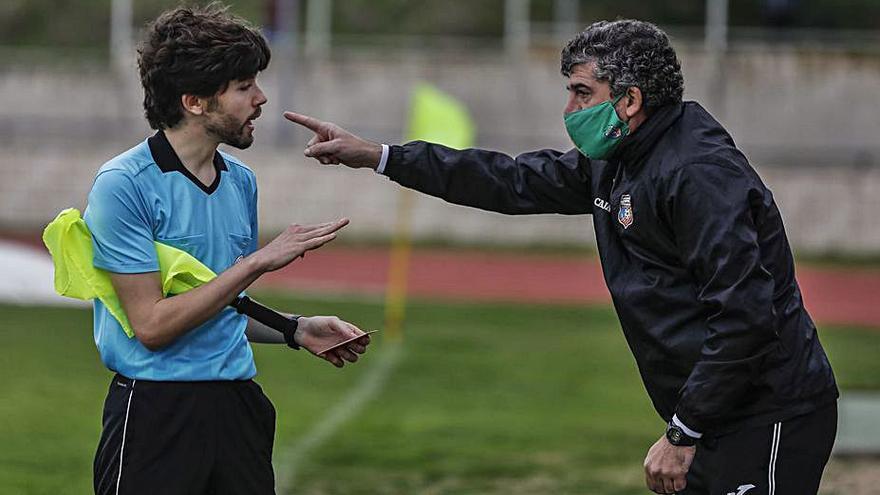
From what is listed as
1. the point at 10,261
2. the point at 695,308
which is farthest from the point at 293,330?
the point at 10,261

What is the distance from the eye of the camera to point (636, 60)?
13.6ft

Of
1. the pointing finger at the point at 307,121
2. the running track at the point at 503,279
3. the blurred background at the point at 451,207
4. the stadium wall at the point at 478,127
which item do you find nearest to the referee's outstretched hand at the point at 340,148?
the pointing finger at the point at 307,121

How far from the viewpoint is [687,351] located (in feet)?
13.5

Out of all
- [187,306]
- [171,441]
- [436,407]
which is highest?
[187,306]

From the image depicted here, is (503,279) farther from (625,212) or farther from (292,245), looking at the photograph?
(292,245)

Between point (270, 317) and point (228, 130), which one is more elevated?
point (228, 130)

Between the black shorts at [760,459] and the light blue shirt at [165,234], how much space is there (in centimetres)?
134

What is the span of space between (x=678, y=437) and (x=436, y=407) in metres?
6.43

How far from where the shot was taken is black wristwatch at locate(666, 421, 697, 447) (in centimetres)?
405

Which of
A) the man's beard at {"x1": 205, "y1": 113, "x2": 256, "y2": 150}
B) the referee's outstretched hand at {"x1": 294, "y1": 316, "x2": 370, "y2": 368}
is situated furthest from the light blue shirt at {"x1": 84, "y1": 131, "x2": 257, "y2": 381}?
the referee's outstretched hand at {"x1": 294, "y1": 316, "x2": 370, "y2": 368}

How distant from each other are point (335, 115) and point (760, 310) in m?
23.4

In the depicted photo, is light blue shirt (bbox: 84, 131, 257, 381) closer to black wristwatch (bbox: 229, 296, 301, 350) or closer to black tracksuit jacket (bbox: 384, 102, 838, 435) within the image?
black wristwatch (bbox: 229, 296, 301, 350)

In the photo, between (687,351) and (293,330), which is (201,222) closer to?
(293,330)

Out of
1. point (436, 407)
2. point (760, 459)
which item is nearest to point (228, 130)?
point (760, 459)
